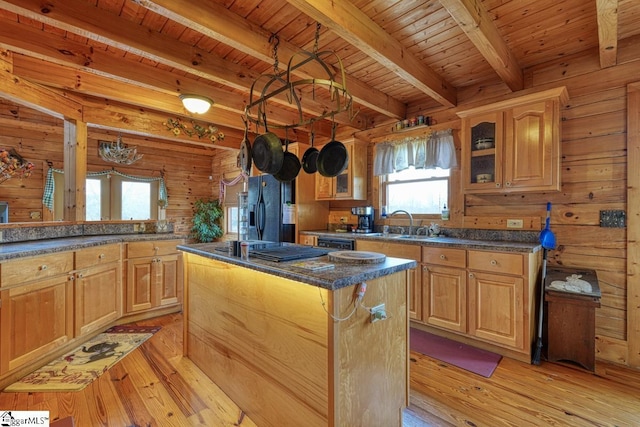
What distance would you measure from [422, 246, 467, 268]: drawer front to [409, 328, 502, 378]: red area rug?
733mm

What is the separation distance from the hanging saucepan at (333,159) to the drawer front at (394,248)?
4.82 feet

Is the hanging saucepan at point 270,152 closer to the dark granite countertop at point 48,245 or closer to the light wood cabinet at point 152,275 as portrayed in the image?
the dark granite countertop at point 48,245

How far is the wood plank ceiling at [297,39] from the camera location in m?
1.90

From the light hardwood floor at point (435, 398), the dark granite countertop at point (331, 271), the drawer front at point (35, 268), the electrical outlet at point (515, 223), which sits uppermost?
the electrical outlet at point (515, 223)

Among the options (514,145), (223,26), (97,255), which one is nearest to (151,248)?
(97,255)

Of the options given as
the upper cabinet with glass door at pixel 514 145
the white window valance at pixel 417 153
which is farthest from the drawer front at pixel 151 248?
the upper cabinet with glass door at pixel 514 145

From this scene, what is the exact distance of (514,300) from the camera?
2.40 metres

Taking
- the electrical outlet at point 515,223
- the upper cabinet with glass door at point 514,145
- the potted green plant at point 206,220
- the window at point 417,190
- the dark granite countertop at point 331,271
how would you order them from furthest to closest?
the potted green plant at point 206,220
the window at point 417,190
the electrical outlet at point 515,223
the upper cabinet with glass door at point 514,145
the dark granite countertop at point 331,271

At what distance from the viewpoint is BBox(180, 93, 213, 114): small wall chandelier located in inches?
116

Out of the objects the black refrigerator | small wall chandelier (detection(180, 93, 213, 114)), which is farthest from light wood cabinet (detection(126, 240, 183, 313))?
small wall chandelier (detection(180, 93, 213, 114))

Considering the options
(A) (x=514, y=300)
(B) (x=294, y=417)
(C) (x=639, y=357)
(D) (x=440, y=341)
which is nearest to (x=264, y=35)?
(B) (x=294, y=417)

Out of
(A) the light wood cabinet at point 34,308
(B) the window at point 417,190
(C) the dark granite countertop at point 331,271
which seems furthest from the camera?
(B) the window at point 417,190

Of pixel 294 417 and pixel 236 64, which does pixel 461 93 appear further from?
pixel 294 417

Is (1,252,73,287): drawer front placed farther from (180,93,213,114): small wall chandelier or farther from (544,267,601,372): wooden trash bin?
(544,267,601,372): wooden trash bin
